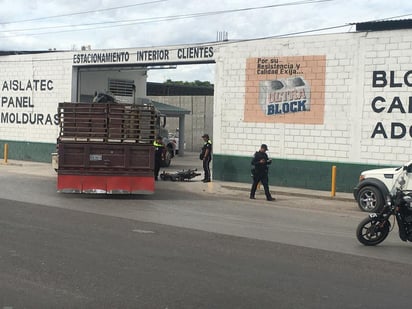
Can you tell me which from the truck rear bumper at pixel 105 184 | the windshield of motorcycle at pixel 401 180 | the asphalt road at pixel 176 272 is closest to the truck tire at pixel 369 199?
the windshield of motorcycle at pixel 401 180

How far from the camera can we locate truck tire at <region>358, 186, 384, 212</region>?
15.0 meters

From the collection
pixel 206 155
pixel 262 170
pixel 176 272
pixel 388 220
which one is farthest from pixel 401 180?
pixel 176 272

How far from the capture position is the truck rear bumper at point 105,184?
16.0 meters

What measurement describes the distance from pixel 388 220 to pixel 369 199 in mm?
5471

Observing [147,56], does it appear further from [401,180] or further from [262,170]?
[401,180]

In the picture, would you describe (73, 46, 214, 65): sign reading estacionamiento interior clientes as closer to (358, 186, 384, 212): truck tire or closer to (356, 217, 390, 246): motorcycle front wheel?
(358, 186, 384, 212): truck tire

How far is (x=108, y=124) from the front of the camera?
16312 millimetres

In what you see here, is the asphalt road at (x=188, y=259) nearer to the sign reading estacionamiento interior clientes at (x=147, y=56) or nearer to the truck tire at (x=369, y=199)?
the truck tire at (x=369, y=199)

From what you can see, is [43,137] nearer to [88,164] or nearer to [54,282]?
[88,164]

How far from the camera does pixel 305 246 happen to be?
31.7 ft

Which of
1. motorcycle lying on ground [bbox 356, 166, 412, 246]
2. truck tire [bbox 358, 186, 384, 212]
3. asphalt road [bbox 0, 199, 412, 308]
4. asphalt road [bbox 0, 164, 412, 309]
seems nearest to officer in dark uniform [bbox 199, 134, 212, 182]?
asphalt road [bbox 0, 164, 412, 309]

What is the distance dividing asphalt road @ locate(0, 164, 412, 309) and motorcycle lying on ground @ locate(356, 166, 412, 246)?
0.22 m

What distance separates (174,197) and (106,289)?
1057 centimetres

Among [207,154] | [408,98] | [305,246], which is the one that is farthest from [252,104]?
[305,246]
